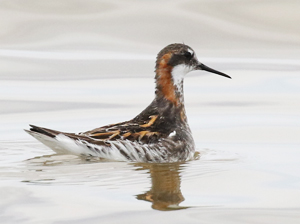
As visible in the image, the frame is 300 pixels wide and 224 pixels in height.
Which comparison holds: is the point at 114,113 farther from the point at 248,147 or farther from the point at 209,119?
the point at 248,147

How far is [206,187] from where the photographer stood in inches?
322

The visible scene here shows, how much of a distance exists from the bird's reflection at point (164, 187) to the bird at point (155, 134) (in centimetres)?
25

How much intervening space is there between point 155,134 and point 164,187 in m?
1.67

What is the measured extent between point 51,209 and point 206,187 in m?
1.64

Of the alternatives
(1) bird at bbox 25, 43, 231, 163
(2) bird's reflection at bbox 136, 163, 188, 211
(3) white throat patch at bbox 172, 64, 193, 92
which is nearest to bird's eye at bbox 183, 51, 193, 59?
(1) bird at bbox 25, 43, 231, 163

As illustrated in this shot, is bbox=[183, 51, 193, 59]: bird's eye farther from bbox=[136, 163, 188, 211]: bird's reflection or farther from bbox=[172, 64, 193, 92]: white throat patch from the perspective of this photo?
bbox=[136, 163, 188, 211]: bird's reflection

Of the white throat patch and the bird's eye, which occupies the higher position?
the bird's eye

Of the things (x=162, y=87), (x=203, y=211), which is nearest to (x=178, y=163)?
(x=162, y=87)

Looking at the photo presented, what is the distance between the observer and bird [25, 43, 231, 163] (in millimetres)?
9328

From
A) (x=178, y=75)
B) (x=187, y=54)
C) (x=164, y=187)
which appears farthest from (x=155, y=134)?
(x=164, y=187)

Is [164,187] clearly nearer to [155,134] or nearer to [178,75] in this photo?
[155,134]

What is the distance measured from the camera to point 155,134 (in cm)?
985

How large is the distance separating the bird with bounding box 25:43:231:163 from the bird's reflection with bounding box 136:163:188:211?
25 cm

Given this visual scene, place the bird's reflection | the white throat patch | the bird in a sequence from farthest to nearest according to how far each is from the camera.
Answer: the white throat patch, the bird, the bird's reflection
